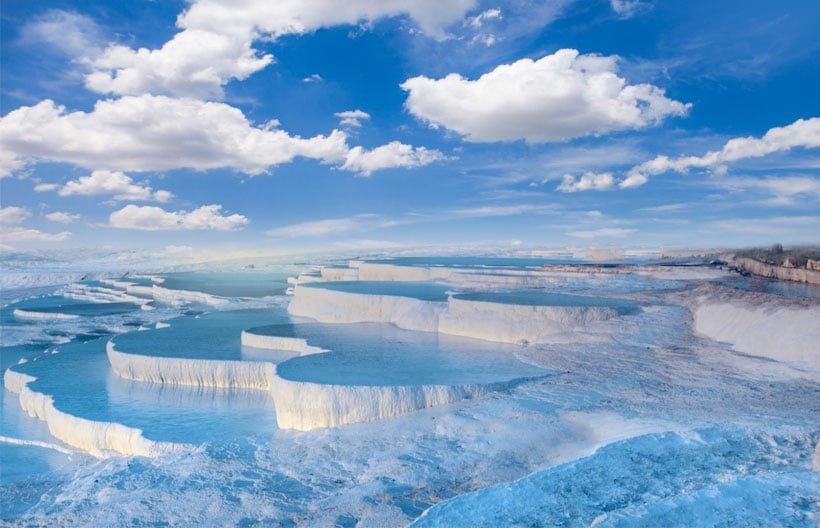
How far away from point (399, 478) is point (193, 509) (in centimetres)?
223

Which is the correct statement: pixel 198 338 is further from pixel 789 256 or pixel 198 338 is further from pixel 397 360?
pixel 789 256

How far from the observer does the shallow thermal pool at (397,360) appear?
30.9 ft

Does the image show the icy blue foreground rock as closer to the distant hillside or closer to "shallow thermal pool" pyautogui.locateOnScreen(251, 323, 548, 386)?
"shallow thermal pool" pyautogui.locateOnScreen(251, 323, 548, 386)

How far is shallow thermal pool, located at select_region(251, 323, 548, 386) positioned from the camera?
9.42 meters

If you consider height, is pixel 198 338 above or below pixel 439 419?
above

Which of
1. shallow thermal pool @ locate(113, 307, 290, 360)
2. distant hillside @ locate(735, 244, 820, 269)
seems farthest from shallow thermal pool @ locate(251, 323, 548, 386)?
distant hillside @ locate(735, 244, 820, 269)

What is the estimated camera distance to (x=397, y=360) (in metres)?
11.1

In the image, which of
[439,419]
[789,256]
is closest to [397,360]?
[439,419]

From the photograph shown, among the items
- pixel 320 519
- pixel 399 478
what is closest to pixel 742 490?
pixel 399 478

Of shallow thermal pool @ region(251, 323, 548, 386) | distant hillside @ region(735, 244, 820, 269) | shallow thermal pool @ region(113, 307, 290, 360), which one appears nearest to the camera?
shallow thermal pool @ region(251, 323, 548, 386)

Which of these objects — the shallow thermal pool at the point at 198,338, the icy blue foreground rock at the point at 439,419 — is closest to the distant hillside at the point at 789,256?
the icy blue foreground rock at the point at 439,419

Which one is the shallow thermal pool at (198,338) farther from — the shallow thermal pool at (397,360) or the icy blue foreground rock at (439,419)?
the shallow thermal pool at (397,360)

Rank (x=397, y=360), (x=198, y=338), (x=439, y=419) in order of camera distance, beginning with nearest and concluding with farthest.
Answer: (x=439, y=419) → (x=397, y=360) → (x=198, y=338)

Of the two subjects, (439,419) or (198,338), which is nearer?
(439,419)
